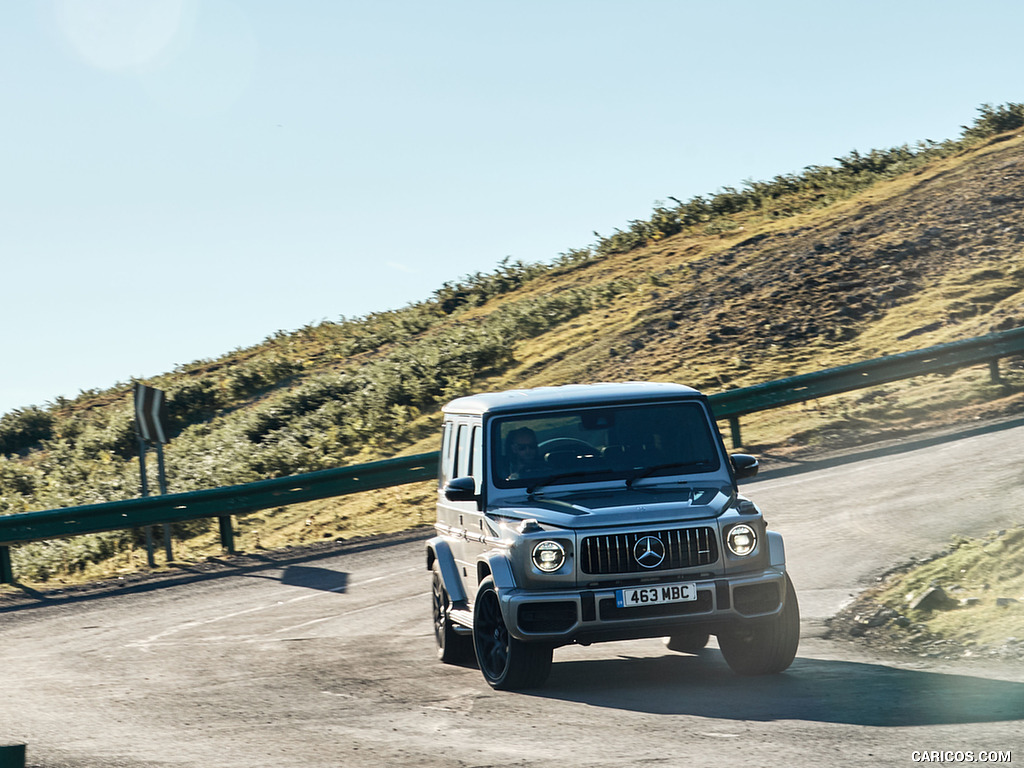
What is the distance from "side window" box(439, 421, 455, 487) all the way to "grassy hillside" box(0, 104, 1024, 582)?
7.18m

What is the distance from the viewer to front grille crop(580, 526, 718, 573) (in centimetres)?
743

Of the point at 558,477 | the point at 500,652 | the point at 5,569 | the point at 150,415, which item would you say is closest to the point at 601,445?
the point at 558,477

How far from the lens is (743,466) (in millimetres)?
8398

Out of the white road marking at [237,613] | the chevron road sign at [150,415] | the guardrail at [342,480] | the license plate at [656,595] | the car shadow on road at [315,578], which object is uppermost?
the chevron road sign at [150,415]

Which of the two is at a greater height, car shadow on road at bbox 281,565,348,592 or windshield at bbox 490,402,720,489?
windshield at bbox 490,402,720,489

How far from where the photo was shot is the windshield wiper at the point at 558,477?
8.28 metres

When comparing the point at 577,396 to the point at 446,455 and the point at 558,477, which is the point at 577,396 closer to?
the point at 558,477

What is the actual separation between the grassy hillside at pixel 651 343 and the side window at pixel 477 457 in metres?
8.33

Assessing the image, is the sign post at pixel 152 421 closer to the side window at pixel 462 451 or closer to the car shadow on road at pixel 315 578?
the car shadow on road at pixel 315 578

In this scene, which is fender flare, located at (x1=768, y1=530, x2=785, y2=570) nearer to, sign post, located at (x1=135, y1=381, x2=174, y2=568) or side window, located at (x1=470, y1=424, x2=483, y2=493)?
side window, located at (x1=470, y1=424, x2=483, y2=493)

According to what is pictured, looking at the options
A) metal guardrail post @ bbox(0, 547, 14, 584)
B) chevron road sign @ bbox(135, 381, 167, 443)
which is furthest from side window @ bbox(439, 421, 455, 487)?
metal guardrail post @ bbox(0, 547, 14, 584)

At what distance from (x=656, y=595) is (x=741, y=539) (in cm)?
64

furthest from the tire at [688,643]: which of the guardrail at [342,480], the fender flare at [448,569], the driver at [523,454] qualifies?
the guardrail at [342,480]

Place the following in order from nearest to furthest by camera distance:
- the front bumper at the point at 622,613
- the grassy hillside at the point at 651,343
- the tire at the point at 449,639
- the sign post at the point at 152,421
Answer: the front bumper at the point at 622,613
the tire at the point at 449,639
the sign post at the point at 152,421
the grassy hillside at the point at 651,343
